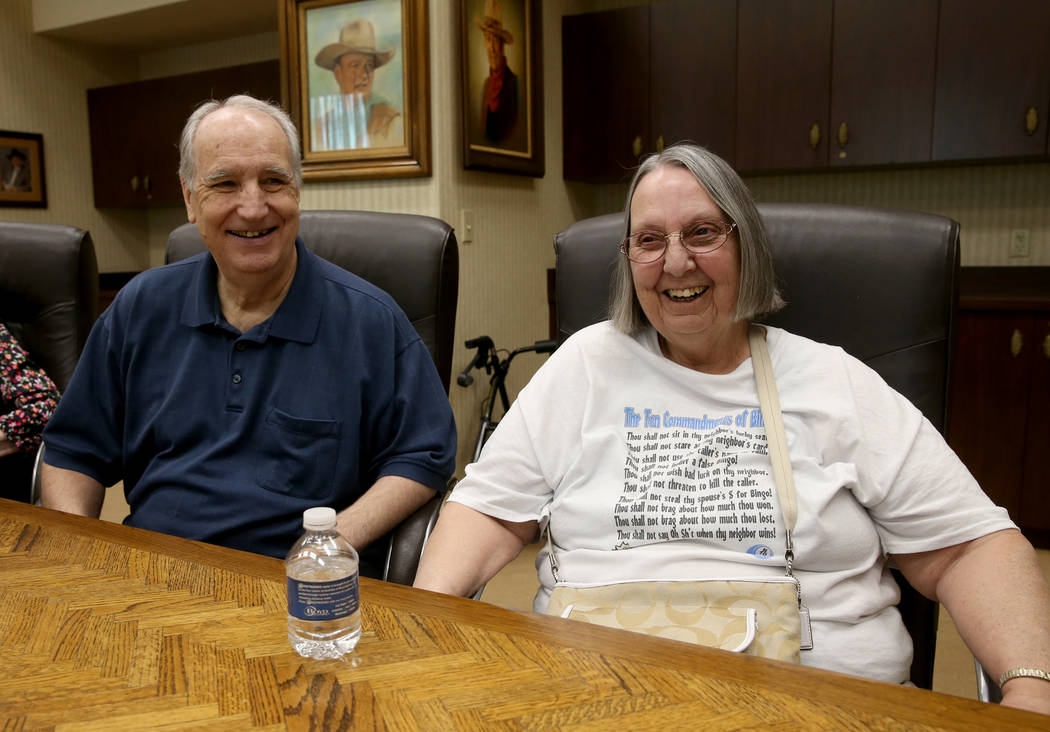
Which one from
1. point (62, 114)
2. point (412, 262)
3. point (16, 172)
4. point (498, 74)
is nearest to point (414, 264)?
point (412, 262)

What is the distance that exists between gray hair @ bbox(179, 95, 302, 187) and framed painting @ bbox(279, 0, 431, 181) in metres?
1.65

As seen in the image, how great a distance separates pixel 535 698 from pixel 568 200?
353 centimetres

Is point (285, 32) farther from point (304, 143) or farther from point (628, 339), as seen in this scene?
point (628, 339)

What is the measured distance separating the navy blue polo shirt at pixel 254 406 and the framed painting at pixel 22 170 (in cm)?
403

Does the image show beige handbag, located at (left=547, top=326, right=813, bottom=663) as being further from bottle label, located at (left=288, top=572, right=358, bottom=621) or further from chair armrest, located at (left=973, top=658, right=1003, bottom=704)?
bottle label, located at (left=288, top=572, right=358, bottom=621)

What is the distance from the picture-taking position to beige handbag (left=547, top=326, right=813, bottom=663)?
994 millimetres

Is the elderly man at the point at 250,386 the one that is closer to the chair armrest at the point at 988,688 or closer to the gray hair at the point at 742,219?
the gray hair at the point at 742,219

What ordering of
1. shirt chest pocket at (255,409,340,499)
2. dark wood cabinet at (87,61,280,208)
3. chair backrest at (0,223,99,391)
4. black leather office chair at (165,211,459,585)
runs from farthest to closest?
dark wood cabinet at (87,61,280,208) < chair backrest at (0,223,99,391) < black leather office chair at (165,211,459,585) < shirt chest pocket at (255,409,340,499)

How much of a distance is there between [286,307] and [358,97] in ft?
6.51

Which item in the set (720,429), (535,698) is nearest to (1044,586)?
(720,429)

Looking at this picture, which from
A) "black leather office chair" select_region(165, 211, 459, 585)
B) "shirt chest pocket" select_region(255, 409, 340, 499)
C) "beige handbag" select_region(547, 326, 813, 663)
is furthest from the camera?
"black leather office chair" select_region(165, 211, 459, 585)

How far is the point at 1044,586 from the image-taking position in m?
0.99

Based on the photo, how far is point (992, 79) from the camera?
304 cm

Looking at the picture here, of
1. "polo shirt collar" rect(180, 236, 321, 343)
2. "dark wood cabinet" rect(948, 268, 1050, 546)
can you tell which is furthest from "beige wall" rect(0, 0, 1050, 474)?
"polo shirt collar" rect(180, 236, 321, 343)
